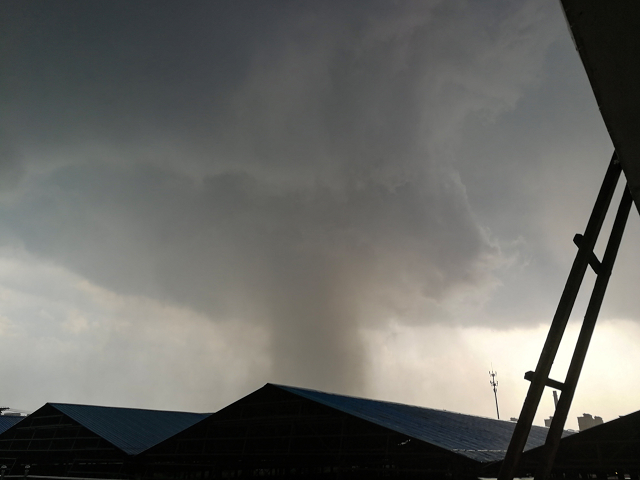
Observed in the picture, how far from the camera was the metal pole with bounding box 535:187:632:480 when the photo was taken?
401 cm

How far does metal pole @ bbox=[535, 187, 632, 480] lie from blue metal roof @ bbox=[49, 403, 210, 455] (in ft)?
95.7

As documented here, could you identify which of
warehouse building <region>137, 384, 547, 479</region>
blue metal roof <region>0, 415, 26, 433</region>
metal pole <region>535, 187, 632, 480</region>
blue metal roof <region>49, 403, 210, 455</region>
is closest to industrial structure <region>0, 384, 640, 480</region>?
warehouse building <region>137, 384, 547, 479</region>

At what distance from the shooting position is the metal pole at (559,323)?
3557mm

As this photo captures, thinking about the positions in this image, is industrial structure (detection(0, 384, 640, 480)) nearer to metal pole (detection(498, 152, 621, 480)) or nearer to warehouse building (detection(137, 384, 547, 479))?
warehouse building (detection(137, 384, 547, 479))

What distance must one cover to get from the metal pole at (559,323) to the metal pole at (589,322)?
28 centimetres

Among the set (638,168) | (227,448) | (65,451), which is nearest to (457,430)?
(227,448)

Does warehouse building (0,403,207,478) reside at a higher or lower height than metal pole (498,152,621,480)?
lower

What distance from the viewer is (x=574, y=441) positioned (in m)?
13.4

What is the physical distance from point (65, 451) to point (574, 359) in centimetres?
3611

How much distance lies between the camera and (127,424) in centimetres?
3350

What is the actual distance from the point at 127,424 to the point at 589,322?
38.2 meters

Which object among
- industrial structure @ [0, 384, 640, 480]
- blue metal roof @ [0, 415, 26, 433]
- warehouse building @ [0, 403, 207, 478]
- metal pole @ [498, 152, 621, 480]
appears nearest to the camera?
metal pole @ [498, 152, 621, 480]

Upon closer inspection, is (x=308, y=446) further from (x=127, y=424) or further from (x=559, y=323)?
(x=127, y=424)

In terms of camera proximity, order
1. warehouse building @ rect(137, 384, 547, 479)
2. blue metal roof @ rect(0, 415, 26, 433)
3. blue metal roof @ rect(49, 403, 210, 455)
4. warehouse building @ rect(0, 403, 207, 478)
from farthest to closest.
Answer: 1. blue metal roof @ rect(0, 415, 26, 433)
2. blue metal roof @ rect(49, 403, 210, 455)
3. warehouse building @ rect(0, 403, 207, 478)
4. warehouse building @ rect(137, 384, 547, 479)
